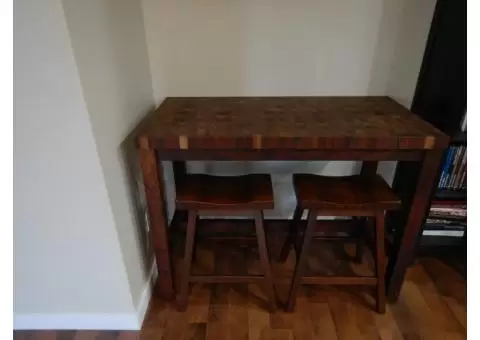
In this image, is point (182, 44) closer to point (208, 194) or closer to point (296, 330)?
point (208, 194)

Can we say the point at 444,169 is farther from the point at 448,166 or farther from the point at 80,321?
the point at 80,321

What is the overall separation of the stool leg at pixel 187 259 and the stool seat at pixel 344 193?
1.45 ft

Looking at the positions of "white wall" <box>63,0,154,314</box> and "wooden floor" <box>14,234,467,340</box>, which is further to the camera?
"wooden floor" <box>14,234,467,340</box>

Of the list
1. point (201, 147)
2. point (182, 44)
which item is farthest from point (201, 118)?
point (182, 44)

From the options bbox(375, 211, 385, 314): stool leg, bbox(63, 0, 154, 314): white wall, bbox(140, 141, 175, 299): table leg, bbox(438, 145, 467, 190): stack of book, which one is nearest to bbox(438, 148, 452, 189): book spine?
bbox(438, 145, 467, 190): stack of book

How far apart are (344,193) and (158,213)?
0.77 meters

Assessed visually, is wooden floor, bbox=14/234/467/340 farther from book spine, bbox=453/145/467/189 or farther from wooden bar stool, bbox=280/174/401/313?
book spine, bbox=453/145/467/189

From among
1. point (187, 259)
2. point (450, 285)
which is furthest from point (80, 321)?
point (450, 285)

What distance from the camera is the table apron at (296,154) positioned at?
137 cm

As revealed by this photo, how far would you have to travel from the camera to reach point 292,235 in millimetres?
1790

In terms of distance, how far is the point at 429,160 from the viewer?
1363 millimetres

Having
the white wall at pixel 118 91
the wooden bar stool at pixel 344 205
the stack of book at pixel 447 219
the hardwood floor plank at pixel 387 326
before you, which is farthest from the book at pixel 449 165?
the white wall at pixel 118 91

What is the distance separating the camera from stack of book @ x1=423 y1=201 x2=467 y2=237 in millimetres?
1772
